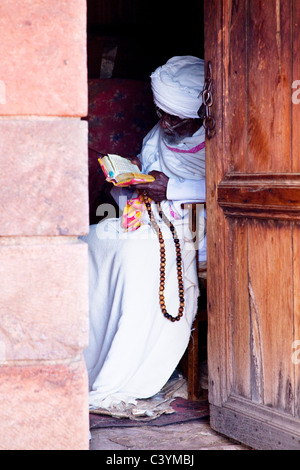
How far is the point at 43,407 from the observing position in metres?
1.93

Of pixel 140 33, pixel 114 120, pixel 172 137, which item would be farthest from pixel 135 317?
pixel 140 33

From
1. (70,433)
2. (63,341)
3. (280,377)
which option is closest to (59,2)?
(63,341)

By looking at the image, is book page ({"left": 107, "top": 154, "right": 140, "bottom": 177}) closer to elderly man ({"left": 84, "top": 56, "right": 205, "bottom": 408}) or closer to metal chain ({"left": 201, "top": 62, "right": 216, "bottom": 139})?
elderly man ({"left": 84, "top": 56, "right": 205, "bottom": 408})

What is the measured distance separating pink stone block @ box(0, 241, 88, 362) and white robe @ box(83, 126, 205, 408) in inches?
54.9

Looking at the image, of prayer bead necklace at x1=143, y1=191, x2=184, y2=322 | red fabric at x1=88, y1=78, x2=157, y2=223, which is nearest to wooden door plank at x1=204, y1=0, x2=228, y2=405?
prayer bead necklace at x1=143, y1=191, x2=184, y2=322

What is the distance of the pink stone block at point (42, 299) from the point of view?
190 centimetres

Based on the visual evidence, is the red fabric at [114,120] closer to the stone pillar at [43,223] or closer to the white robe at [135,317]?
the white robe at [135,317]

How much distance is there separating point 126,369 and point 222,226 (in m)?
1.04

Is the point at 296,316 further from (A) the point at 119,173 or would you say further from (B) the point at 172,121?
(B) the point at 172,121

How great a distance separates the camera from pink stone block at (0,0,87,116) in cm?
186

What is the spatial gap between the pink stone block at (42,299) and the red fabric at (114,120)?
289cm

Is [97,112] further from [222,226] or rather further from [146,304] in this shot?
[222,226]

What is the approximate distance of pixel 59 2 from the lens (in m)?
1.87

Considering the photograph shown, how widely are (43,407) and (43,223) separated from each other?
1.83 ft
